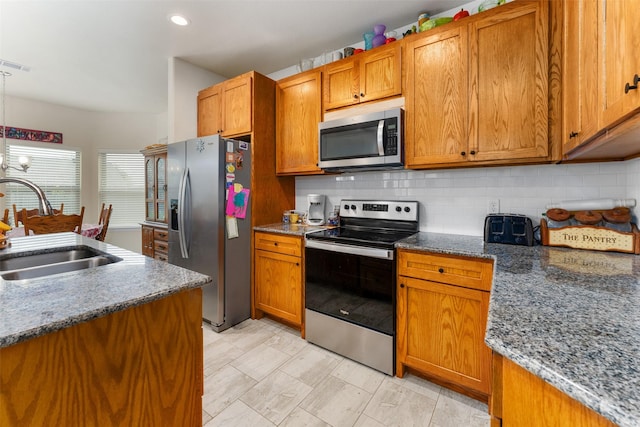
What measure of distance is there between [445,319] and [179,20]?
9.81 ft

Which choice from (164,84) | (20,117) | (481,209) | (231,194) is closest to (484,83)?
(481,209)

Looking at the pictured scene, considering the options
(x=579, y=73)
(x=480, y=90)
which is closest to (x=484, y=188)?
(x=480, y=90)

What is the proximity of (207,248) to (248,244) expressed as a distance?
363mm

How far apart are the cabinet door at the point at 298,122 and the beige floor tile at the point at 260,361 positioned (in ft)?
5.05

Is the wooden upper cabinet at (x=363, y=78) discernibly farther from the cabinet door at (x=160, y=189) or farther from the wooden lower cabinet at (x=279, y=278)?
the cabinet door at (x=160, y=189)

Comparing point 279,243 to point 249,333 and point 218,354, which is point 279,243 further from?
point 218,354

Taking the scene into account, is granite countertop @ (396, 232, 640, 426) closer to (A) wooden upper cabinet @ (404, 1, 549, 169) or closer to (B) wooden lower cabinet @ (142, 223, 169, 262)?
(A) wooden upper cabinet @ (404, 1, 549, 169)

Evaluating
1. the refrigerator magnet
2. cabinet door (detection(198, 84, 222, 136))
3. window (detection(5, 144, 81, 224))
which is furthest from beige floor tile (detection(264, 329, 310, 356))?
window (detection(5, 144, 81, 224))

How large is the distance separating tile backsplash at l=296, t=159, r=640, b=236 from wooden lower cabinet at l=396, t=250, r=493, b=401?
632 mm

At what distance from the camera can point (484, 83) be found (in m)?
1.78

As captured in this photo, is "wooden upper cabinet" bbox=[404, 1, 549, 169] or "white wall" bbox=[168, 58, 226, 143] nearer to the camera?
"wooden upper cabinet" bbox=[404, 1, 549, 169]

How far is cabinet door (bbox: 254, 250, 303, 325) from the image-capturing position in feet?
7.84

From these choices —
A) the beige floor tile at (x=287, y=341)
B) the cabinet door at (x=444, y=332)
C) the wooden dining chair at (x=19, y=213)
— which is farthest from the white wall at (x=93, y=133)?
the cabinet door at (x=444, y=332)

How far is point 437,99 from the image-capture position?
194 centimetres
